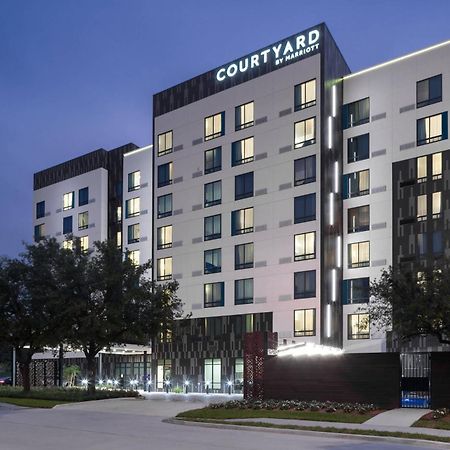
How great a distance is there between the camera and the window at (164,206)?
200ft

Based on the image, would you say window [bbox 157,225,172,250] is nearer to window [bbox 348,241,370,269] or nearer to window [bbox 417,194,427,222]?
window [bbox 348,241,370,269]

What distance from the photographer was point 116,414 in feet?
96.1

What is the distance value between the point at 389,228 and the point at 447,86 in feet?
36.2

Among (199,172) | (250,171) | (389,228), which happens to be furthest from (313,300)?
(199,172)

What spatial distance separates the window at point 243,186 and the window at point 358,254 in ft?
31.7

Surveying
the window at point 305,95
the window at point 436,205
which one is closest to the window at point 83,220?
the window at point 305,95

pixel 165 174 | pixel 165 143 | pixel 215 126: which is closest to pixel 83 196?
pixel 165 174

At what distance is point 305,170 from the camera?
5116 centimetres

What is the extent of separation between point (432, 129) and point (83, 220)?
1564 inches

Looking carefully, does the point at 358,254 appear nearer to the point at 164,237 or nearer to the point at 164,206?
the point at 164,237

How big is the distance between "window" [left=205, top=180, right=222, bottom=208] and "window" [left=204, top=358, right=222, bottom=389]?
13.5 metres

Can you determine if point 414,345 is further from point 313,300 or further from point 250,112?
point 250,112

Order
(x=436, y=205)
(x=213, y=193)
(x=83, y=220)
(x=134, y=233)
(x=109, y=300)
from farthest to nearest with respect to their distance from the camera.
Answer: (x=83, y=220), (x=134, y=233), (x=213, y=193), (x=436, y=205), (x=109, y=300)

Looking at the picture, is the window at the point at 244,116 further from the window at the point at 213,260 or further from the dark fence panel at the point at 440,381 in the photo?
the dark fence panel at the point at 440,381
